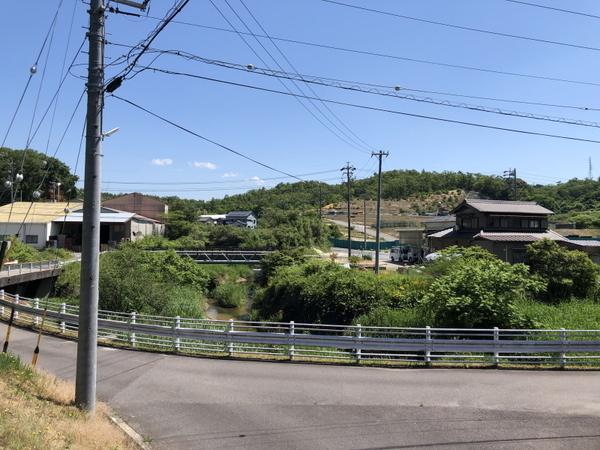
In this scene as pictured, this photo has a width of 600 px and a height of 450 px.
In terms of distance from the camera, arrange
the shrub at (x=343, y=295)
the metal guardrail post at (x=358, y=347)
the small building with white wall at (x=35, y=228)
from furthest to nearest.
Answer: the small building with white wall at (x=35, y=228), the shrub at (x=343, y=295), the metal guardrail post at (x=358, y=347)

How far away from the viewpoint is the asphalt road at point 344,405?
8.73 meters

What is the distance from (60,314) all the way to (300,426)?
16728 mm

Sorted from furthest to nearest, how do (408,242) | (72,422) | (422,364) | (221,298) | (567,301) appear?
1. (408,242)
2. (221,298)
3. (567,301)
4. (422,364)
5. (72,422)

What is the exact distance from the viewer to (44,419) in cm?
801

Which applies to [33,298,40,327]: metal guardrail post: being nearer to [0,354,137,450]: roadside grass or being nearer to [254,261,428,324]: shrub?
[0,354,137,450]: roadside grass

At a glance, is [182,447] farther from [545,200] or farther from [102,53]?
[545,200]

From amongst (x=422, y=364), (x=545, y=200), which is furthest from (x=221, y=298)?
(x=545, y=200)

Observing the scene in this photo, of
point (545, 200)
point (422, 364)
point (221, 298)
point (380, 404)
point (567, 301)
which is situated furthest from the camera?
point (545, 200)

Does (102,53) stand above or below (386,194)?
below

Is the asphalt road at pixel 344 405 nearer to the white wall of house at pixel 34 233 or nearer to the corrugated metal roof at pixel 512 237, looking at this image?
the corrugated metal roof at pixel 512 237

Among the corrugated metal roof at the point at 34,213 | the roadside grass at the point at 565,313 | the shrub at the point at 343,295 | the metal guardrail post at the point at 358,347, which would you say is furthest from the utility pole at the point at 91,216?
the corrugated metal roof at the point at 34,213

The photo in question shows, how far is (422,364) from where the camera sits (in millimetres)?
15094

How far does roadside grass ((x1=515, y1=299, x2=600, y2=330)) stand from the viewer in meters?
22.0

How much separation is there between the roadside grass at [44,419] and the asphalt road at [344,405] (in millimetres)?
908
